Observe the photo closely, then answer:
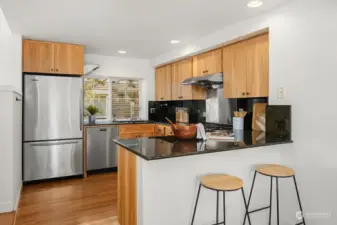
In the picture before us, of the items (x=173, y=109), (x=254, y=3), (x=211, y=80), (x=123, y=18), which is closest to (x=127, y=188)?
(x=123, y=18)

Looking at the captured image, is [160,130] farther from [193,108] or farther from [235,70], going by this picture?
[235,70]

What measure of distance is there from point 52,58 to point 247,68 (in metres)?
Result: 2.95

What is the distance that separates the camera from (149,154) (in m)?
→ 1.71

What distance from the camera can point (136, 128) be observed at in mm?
4656

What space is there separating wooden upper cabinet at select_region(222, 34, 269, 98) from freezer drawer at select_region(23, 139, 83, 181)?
2.63 m

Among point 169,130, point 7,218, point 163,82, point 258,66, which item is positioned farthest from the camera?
point 163,82

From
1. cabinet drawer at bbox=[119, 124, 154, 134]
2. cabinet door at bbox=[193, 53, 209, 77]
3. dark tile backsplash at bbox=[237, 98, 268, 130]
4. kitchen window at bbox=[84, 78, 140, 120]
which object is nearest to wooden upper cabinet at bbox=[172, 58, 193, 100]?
cabinet door at bbox=[193, 53, 209, 77]

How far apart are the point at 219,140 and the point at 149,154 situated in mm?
888

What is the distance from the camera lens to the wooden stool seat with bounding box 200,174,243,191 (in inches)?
67.8

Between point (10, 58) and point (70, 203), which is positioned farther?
point (10, 58)

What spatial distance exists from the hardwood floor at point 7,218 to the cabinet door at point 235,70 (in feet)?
9.67

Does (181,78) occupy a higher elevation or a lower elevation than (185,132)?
higher

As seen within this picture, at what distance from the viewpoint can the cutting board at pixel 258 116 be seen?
2.86 m

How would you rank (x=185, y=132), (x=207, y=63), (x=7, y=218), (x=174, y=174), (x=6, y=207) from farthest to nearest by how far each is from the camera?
(x=207, y=63)
(x=6, y=207)
(x=7, y=218)
(x=185, y=132)
(x=174, y=174)
